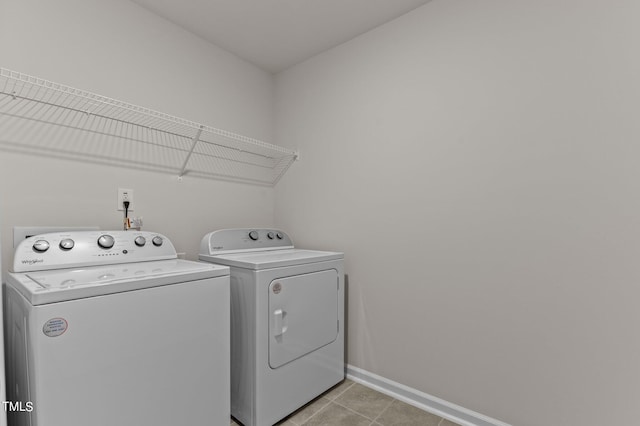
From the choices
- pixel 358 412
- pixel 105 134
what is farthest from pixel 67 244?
pixel 358 412

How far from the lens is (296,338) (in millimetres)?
1754

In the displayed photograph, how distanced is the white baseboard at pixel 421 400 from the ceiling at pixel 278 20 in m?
2.33

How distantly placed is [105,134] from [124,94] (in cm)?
26

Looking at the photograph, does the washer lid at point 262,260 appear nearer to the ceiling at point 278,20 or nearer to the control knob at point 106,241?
the control knob at point 106,241

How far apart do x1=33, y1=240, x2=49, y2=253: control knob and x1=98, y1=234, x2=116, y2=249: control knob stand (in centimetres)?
19

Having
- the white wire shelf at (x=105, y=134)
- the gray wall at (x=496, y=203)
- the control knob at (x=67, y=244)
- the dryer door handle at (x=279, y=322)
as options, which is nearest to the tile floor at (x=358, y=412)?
the gray wall at (x=496, y=203)

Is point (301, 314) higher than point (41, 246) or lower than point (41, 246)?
lower

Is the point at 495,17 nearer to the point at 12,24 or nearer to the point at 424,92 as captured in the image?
the point at 424,92

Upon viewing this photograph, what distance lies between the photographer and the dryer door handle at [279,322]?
A: 164 cm

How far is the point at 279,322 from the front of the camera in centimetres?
166

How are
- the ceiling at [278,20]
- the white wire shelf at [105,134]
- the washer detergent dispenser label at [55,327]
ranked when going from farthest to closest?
the ceiling at [278,20] < the white wire shelf at [105,134] < the washer detergent dispenser label at [55,327]

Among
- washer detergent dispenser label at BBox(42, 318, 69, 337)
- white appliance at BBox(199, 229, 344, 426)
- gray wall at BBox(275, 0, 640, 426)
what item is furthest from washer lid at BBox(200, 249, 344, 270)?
washer detergent dispenser label at BBox(42, 318, 69, 337)

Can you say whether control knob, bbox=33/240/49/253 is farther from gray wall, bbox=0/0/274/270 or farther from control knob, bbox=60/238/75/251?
gray wall, bbox=0/0/274/270

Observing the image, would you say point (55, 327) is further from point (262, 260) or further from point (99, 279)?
Result: point (262, 260)
